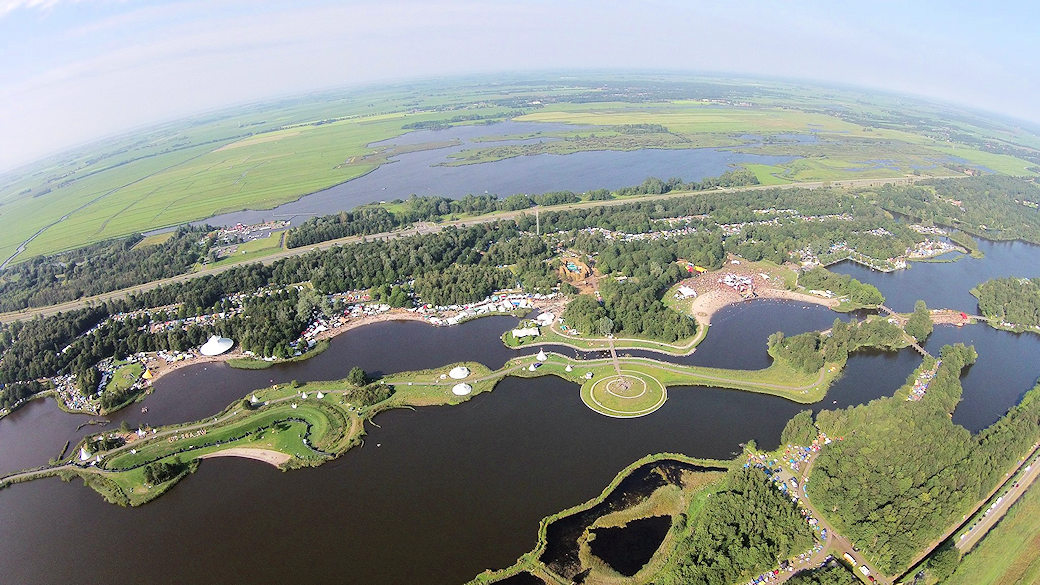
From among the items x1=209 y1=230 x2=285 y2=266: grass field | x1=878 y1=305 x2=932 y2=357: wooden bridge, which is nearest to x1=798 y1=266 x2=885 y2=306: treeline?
x1=878 y1=305 x2=932 y2=357: wooden bridge

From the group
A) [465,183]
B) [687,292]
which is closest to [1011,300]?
[687,292]

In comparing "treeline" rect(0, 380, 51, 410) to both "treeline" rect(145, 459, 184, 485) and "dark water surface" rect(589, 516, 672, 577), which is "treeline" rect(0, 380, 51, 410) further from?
"dark water surface" rect(589, 516, 672, 577)

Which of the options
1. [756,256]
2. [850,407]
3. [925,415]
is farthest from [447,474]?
[756,256]

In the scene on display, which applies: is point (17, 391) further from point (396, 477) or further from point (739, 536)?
point (739, 536)

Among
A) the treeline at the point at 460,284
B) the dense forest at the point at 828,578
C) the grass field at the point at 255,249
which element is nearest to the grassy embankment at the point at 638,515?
the dense forest at the point at 828,578

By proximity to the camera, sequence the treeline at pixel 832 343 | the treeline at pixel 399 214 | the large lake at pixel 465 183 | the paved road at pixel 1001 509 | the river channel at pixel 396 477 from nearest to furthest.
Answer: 1. the paved road at pixel 1001 509
2. the river channel at pixel 396 477
3. the treeline at pixel 832 343
4. the treeline at pixel 399 214
5. the large lake at pixel 465 183

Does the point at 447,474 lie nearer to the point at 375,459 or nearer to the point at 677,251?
the point at 375,459

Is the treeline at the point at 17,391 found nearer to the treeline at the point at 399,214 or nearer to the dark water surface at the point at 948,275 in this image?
Result: the treeline at the point at 399,214
